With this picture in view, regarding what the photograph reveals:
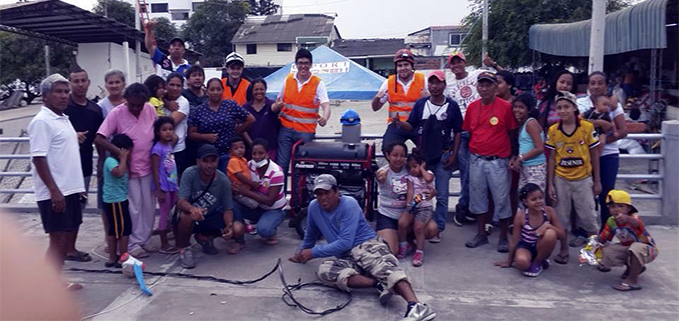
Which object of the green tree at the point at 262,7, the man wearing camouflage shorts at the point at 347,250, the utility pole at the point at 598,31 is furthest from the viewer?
the green tree at the point at 262,7

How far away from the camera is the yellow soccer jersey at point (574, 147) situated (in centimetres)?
558

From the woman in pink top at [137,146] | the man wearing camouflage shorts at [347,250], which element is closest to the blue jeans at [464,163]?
the man wearing camouflage shorts at [347,250]

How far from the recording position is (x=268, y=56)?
51.5 m

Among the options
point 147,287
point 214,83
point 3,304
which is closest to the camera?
point 3,304

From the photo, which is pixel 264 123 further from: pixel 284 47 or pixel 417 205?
pixel 284 47

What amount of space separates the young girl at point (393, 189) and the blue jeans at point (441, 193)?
2.09 feet

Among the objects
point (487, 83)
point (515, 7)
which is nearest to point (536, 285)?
point (487, 83)

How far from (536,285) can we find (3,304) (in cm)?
454

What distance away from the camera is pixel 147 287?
510 centimetres

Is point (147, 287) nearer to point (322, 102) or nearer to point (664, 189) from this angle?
point (322, 102)

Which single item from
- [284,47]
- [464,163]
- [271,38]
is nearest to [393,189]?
[464,163]

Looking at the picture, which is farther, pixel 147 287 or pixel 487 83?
→ pixel 487 83

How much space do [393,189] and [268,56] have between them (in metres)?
47.1

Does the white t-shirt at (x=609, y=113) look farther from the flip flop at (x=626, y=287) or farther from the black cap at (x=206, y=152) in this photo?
the black cap at (x=206, y=152)
